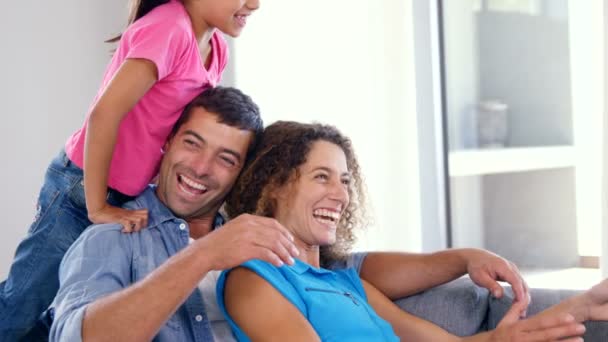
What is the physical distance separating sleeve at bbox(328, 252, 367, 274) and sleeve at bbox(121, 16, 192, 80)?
63cm

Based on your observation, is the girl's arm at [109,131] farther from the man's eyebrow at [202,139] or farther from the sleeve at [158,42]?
the man's eyebrow at [202,139]

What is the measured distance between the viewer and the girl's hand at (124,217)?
210 cm

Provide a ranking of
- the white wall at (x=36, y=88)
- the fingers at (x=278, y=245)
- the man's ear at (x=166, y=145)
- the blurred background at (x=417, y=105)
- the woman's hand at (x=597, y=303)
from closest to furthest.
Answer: the fingers at (x=278, y=245)
the woman's hand at (x=597, y=303)
the man's ear at (x=166, y=145)
the blurred background at (x=417, y=105)
the white wall at (x=36, y=88)

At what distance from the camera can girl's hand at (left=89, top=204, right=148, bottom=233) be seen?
6.89 ft

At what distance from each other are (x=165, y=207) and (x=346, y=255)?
0.48 m

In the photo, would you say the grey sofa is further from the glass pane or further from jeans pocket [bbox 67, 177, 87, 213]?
the glass pane

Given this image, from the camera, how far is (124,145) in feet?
7.47

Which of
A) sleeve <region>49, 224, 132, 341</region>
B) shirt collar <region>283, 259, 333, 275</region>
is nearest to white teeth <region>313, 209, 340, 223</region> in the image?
shirt collar <region>283, 259, 333, 275</region>

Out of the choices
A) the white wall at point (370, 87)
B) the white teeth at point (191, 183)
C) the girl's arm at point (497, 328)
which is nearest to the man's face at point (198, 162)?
the white teeth at point (191, 183)

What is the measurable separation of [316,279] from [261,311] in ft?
0.85

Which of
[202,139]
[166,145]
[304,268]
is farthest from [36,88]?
[304,268]

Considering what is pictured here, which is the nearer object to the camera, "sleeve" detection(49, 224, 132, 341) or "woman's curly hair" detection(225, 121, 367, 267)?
"sleeve" detection(49, 224, 132, 341)

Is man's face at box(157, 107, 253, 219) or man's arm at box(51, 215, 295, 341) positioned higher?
man's face at box(157, 107, 253, 219)

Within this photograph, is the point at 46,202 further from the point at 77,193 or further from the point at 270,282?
the point at 270,282
